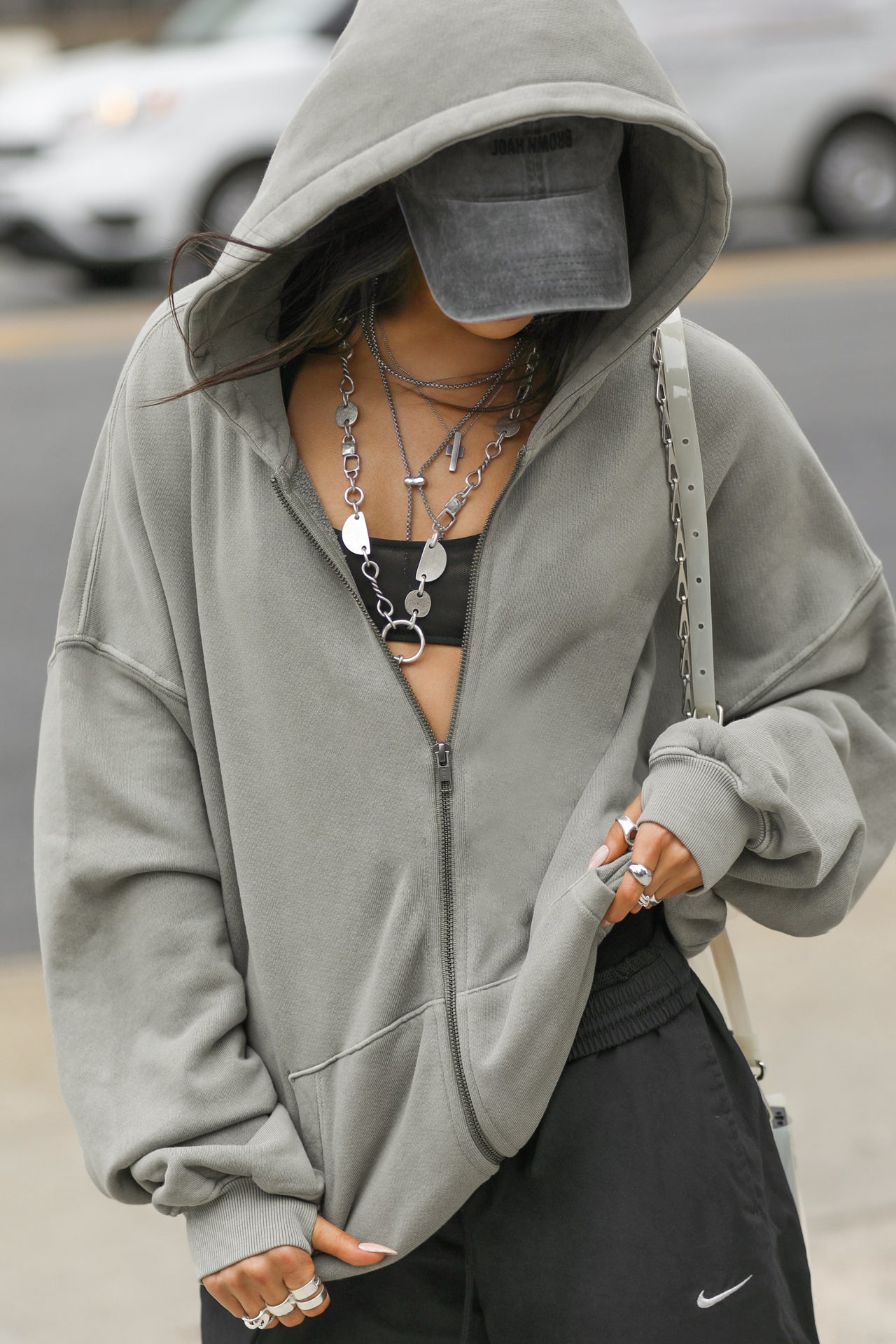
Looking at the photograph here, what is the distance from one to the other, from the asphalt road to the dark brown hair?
107 inches

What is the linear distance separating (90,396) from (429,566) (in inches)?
280

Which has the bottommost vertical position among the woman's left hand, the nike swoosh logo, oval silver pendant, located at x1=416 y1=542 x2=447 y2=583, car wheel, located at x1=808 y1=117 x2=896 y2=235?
the nike swoosh logo

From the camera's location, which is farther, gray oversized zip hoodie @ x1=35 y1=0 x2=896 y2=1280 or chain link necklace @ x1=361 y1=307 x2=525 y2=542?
chain link necklace @ x1=361 y1=307 x2=525 y2=542

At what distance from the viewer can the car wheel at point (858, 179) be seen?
453 inches

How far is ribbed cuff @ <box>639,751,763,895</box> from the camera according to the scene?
5.90ft

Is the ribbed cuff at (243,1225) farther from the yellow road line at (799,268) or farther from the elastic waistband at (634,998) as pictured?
the yellow road line at (799,268)

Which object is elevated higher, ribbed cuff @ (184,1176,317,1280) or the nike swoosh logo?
ribbed cuff @ (184,1176,317,1280)

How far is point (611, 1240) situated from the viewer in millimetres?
1804

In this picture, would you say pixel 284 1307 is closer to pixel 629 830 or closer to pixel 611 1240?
pixel 611 1240

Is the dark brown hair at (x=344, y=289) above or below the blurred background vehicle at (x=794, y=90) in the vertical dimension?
below

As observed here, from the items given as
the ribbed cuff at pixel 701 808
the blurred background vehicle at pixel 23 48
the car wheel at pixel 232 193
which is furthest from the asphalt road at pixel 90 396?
the blurred background vehicle at pixel 23 48

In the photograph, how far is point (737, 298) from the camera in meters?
10.2

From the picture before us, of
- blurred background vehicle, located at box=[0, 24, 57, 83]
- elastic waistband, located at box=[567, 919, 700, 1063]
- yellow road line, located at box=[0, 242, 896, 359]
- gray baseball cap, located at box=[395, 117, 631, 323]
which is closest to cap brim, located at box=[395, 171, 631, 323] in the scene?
gray baseball cap, located at box=[395, 117, 631, 323]

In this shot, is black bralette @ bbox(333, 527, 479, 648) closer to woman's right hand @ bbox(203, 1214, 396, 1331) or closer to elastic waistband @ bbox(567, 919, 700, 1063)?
elastic waistband @ bbox(567, 919, 700, 1063)
